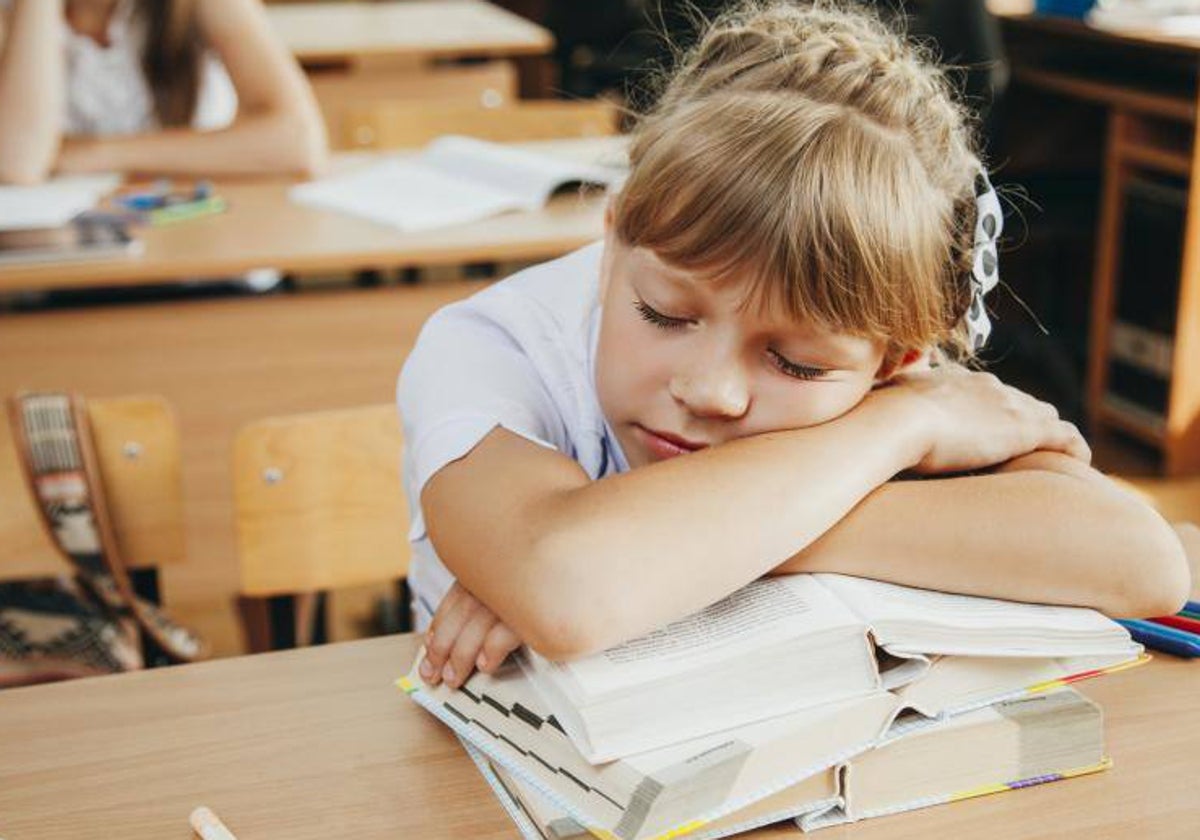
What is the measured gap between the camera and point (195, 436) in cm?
206

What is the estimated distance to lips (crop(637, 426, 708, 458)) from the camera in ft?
3.01

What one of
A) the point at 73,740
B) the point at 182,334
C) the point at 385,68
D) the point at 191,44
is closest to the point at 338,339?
the point at 182,334

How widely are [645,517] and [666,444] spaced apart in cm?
13

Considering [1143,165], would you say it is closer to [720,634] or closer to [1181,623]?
[1181,623]

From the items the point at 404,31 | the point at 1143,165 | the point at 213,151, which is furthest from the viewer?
the point at 404,31

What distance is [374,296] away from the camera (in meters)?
2.11

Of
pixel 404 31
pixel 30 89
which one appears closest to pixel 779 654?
pixel 30 89

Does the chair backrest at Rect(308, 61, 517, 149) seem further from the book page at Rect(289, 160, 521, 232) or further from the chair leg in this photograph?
the chair leg

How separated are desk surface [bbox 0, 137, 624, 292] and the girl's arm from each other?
1.10 meters

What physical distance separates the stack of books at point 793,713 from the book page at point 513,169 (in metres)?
1.40

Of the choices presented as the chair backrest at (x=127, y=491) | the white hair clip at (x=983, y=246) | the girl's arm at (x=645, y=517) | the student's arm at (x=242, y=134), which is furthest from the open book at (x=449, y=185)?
the girl's arm at (x=645, y=517)

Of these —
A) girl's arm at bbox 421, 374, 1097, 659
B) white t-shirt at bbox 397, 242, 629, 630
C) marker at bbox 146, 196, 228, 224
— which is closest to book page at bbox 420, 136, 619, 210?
marker at bbox 146, 196, 228, 224

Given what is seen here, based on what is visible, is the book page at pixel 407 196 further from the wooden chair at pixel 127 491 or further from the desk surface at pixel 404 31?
the desk surface at pixel 404 31

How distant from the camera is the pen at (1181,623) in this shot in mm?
953
